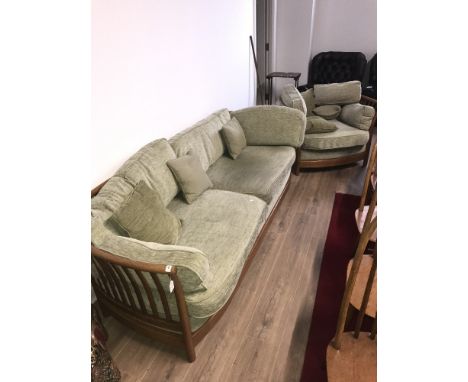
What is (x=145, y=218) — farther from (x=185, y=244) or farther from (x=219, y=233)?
(x=219, y=233)

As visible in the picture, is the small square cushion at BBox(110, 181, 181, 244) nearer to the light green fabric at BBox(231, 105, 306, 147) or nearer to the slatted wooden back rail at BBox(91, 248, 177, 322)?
the slatted wooden back rail at BBox(91, 248, 177, 322)

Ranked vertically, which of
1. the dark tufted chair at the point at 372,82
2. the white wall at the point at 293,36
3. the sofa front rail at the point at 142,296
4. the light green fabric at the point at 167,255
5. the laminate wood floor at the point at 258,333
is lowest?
the laminate wood floor at the point at 258,333

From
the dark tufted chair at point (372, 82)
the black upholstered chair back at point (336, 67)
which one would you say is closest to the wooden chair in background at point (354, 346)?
the dark tufted chair at point (372, 82)

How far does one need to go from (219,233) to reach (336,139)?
2.12 meters

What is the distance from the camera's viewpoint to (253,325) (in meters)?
1.90

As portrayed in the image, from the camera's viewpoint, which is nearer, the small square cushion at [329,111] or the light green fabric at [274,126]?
the light green fabric at [274,126]

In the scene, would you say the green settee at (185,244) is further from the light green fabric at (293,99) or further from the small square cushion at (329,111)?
the small square cushion at (329,111)

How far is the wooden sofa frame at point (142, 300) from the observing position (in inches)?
55.6

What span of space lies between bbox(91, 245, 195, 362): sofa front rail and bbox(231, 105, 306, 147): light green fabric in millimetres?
2089

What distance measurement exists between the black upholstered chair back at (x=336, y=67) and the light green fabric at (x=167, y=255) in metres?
4.52
